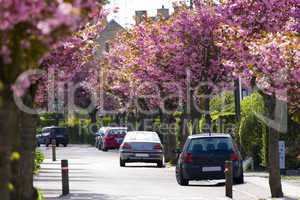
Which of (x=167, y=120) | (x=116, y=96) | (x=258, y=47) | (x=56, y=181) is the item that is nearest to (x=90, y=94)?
(x=116, y=96)

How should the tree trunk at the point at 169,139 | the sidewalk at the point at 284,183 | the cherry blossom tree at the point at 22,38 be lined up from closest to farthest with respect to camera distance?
the cherry blossom tree at the point at 22,38 → the sidewalk at the point at 284,183 → the tree trunk at the point at 169,139

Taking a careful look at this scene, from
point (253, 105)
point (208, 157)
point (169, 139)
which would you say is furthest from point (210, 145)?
point (169, 139)

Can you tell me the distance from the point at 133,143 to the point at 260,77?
22352 millimetres

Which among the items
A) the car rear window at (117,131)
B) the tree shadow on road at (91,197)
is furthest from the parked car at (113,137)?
the tree shadow on road at (91,197)

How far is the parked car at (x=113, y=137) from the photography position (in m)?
60.2

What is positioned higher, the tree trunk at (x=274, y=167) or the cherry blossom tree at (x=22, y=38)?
the cherry blossom tree at (x=22, y=38)

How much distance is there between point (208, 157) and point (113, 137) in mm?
34303

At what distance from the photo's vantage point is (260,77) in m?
17.6

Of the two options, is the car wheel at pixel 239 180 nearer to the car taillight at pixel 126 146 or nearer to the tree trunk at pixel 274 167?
the tree trunk at pixel 274 167

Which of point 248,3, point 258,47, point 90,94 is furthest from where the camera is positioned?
point 90,94

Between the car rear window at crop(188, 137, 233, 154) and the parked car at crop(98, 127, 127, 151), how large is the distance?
3292 cm

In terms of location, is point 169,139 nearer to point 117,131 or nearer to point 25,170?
point 117,131

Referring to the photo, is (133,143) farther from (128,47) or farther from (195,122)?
(128,47)

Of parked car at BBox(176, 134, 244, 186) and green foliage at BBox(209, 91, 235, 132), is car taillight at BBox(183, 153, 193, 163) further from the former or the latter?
A: green foliage at BBox(209, 91, 235, 132)
